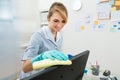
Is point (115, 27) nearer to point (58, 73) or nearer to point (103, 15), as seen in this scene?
point (103, 15)

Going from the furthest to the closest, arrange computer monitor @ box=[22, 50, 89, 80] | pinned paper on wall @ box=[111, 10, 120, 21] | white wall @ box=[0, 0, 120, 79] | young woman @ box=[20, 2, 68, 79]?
white wall @ box=[0, 0, 120, 79] < pinned paper on wall @ box=[111, 10, 120, 21] < young woman @ box=[20, 2, 68, 79] < computer monitor @ box=[22, 50, 89, 80]

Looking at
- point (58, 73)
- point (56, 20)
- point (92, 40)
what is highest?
point (56, 20)

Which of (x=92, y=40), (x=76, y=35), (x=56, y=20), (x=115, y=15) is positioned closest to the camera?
(x=56, y=20)

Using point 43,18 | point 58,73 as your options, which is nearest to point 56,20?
point 58,73

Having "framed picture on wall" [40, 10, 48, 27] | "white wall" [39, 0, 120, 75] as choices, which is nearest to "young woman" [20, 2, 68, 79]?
"white wall" [39, 0, 120, 75]

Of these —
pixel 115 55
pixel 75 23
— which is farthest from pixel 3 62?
pixel 115 55

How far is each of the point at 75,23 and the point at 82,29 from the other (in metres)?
0.15

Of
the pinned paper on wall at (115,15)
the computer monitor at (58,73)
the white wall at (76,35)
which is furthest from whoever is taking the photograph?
the white wall at (76,35)

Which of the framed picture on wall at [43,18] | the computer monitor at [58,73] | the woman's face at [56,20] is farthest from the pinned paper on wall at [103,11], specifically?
the computer monitor at [58,73]

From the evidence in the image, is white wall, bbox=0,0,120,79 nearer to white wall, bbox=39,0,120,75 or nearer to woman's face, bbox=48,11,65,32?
white wall, bbox=39,0,120,75

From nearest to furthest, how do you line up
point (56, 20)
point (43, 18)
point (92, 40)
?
1. point (56, 20)
2. point (92, 40)
3. point (43, 18)

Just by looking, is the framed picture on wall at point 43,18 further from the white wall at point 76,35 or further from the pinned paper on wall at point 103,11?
the pinned paper on wall at point 103,11

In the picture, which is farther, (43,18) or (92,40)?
(43,18)

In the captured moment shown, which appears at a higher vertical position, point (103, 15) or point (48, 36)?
point (103, 15)
